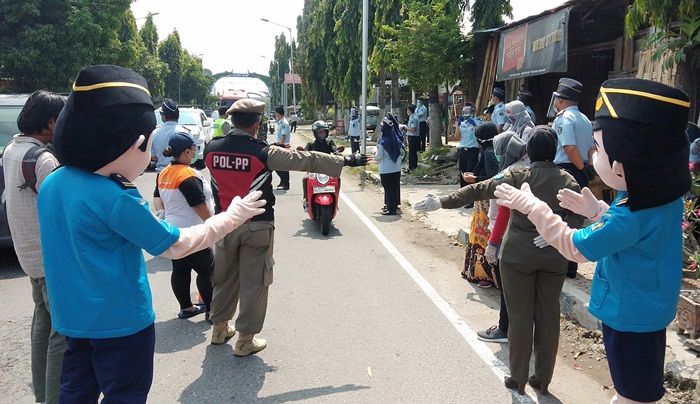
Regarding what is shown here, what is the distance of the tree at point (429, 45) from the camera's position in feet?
48.8

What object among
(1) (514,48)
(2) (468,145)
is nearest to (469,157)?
(2) (468,145)

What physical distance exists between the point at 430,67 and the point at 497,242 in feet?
37.7

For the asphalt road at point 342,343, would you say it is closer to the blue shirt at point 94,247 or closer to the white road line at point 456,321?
the white road line at point 456,321

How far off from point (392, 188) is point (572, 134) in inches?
187

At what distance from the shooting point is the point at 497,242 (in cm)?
442

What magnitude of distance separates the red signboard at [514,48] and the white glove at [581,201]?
9.69 meters

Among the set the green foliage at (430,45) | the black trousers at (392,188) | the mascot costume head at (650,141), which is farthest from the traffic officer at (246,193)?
the green foliage at (430,45)

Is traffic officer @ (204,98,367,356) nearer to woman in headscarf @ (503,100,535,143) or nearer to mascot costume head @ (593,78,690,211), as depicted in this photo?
mascot costume head @ (593,78,690,211)

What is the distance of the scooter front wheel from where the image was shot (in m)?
8.45

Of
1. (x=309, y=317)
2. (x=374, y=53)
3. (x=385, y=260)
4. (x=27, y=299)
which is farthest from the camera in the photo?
(x=374, y=53)

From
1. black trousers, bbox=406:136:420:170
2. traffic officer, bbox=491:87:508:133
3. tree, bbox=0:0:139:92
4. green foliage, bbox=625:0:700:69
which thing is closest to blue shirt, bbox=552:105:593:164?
green foliage, bbox=625:0:700:69

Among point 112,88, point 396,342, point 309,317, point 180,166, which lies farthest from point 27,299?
point 112,88

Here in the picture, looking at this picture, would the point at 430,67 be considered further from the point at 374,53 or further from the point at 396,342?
the point at 396,342

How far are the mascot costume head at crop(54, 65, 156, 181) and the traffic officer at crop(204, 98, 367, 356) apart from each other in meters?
1.62
